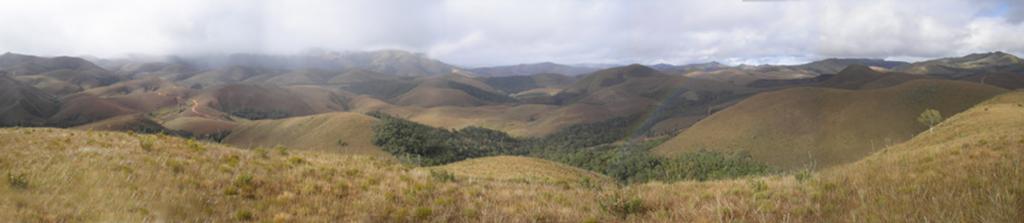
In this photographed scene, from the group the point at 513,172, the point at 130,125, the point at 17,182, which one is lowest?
the point at 130,125

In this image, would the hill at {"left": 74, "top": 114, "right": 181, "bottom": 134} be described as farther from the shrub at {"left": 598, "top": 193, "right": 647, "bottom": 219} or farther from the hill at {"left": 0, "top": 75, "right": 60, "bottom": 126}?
the shrub at {"left": 598, "top": 193, "right": 647, "bottom": 219}

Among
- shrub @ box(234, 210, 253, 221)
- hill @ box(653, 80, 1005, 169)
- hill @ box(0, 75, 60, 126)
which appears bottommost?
hill @ box(0, 75, 60, 126)

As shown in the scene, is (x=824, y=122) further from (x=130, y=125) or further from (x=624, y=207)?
(x=130, y=125)

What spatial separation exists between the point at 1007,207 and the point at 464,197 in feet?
25.9

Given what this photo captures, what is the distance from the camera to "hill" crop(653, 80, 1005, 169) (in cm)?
8188

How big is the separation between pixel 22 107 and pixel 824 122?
258920mm

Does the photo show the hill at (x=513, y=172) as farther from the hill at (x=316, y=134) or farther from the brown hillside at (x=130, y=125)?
the brown hillside at (x=130, y=125)

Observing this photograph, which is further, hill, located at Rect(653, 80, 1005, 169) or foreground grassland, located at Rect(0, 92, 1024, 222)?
hill, located at Rect(653, 80, 1005, 169)

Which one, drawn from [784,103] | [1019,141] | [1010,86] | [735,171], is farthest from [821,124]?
[1010,86]

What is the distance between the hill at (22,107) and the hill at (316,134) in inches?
3510

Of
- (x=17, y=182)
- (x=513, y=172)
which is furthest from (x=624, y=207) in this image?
(x=513, y=172)

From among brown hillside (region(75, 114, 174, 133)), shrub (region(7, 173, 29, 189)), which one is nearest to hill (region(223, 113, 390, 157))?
brown hillside (region(75, 114, 174, 133))

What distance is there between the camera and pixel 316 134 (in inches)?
4131

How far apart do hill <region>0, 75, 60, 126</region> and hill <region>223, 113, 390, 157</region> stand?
89.2 meters
